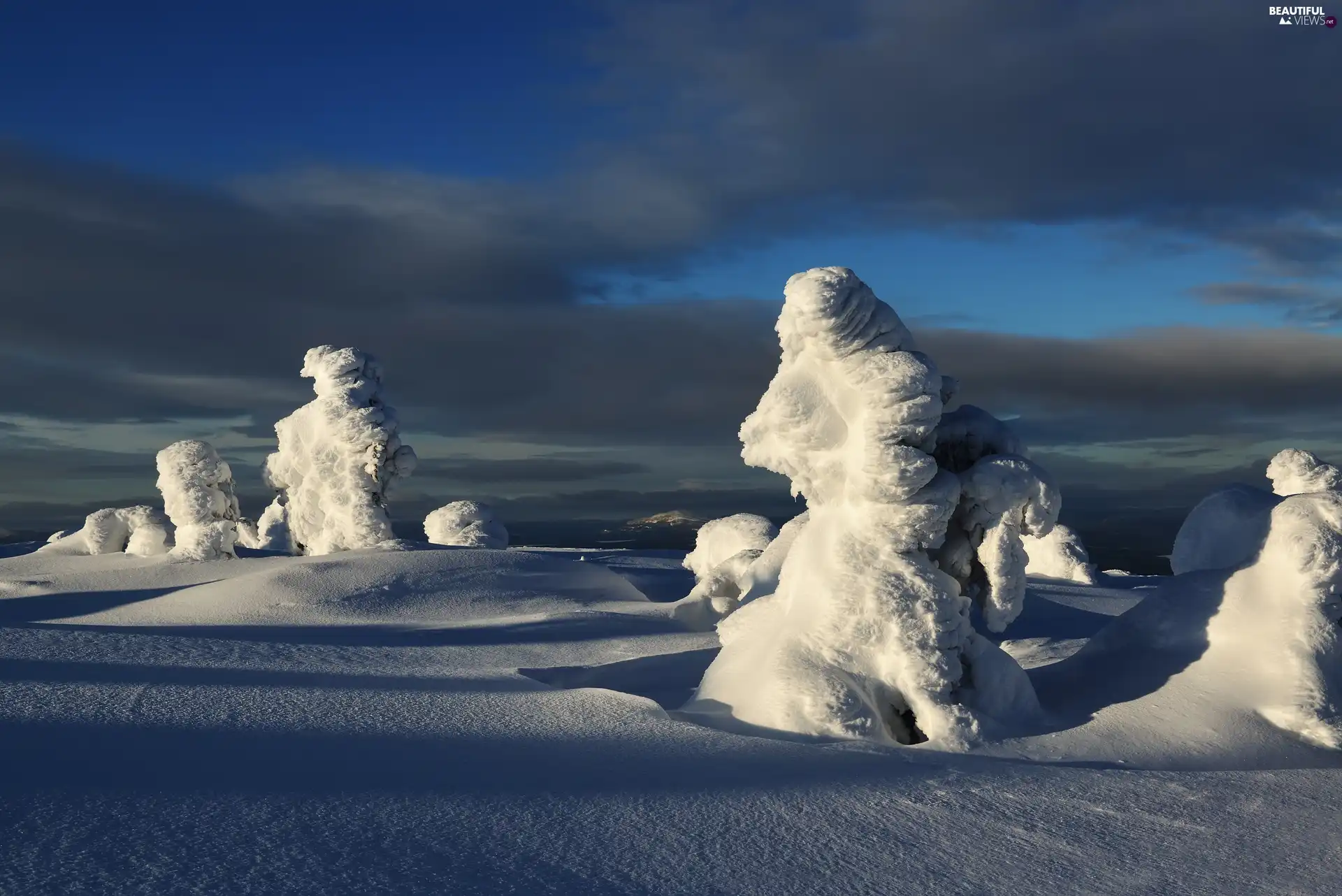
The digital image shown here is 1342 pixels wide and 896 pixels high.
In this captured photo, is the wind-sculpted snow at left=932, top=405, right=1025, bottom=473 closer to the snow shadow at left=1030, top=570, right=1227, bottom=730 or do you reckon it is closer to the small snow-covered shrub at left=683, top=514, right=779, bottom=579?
the snow shadow at left=1030, top=570, right=1227, bottom=730

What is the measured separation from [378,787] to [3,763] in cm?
165

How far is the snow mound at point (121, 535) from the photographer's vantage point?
21719mm

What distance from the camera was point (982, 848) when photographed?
475 centimetres

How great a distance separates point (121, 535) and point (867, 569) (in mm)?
20296

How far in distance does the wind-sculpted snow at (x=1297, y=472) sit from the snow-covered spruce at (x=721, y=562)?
610cm

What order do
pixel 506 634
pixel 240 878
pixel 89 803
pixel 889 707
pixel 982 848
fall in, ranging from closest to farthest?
pixel 240 878 < pixel 89 803 < pixel 982 848 < pixel 889 707 < pixel 506 634

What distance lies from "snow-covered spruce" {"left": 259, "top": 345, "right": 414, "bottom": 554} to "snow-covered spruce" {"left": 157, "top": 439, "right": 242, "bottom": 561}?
1.23 m

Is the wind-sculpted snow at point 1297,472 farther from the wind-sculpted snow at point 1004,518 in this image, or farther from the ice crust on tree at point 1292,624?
the wind-sculpted snow at point 1004,518

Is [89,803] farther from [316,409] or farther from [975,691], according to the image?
[316,409]

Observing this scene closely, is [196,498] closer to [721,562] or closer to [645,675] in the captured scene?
[721,562]

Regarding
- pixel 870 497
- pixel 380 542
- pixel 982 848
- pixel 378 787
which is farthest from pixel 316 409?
pixel 982 848

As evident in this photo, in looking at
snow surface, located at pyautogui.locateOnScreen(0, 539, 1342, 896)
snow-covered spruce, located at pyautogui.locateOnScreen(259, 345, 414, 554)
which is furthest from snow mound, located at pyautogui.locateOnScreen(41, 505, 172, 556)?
snow surface, located at pyautogui.locateOnScreen(0, 539, 1342, 896)

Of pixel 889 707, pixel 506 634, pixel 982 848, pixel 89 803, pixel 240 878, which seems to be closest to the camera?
pixel 240 878

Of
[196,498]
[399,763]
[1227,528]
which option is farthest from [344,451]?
[1227,528]
